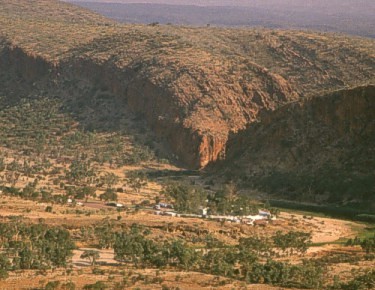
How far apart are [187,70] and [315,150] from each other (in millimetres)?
25229

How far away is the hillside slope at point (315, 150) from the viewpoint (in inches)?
2468

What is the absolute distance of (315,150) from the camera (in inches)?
2677

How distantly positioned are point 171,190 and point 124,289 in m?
29.9

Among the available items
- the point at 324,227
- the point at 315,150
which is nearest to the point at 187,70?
the point at 315,150

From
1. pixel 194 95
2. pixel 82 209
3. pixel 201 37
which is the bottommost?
pixel 82 209

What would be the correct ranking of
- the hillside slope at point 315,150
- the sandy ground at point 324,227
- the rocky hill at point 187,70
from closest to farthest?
the sandy ground at point 324,227 < the hillside slope at point 315,150 < the rocky hill at point 187,70

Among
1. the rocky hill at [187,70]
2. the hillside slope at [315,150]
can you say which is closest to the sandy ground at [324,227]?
the hillside slope at [315,150]

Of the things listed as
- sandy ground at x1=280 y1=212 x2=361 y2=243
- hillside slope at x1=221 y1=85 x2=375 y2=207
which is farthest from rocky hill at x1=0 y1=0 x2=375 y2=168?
sandy ground at x1=280 y1=212 x2=361 y2=243

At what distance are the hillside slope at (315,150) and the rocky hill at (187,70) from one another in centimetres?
670

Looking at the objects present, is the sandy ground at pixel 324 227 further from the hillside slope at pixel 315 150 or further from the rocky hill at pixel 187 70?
the rocky hill at pixel 187 70

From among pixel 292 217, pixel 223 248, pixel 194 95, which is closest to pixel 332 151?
pixel 292 217

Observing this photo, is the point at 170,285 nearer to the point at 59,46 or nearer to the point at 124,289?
the point at 124,289

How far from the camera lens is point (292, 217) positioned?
54.4 meters

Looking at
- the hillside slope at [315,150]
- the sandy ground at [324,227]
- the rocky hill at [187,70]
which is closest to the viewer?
the sandy ground at [324,227]
